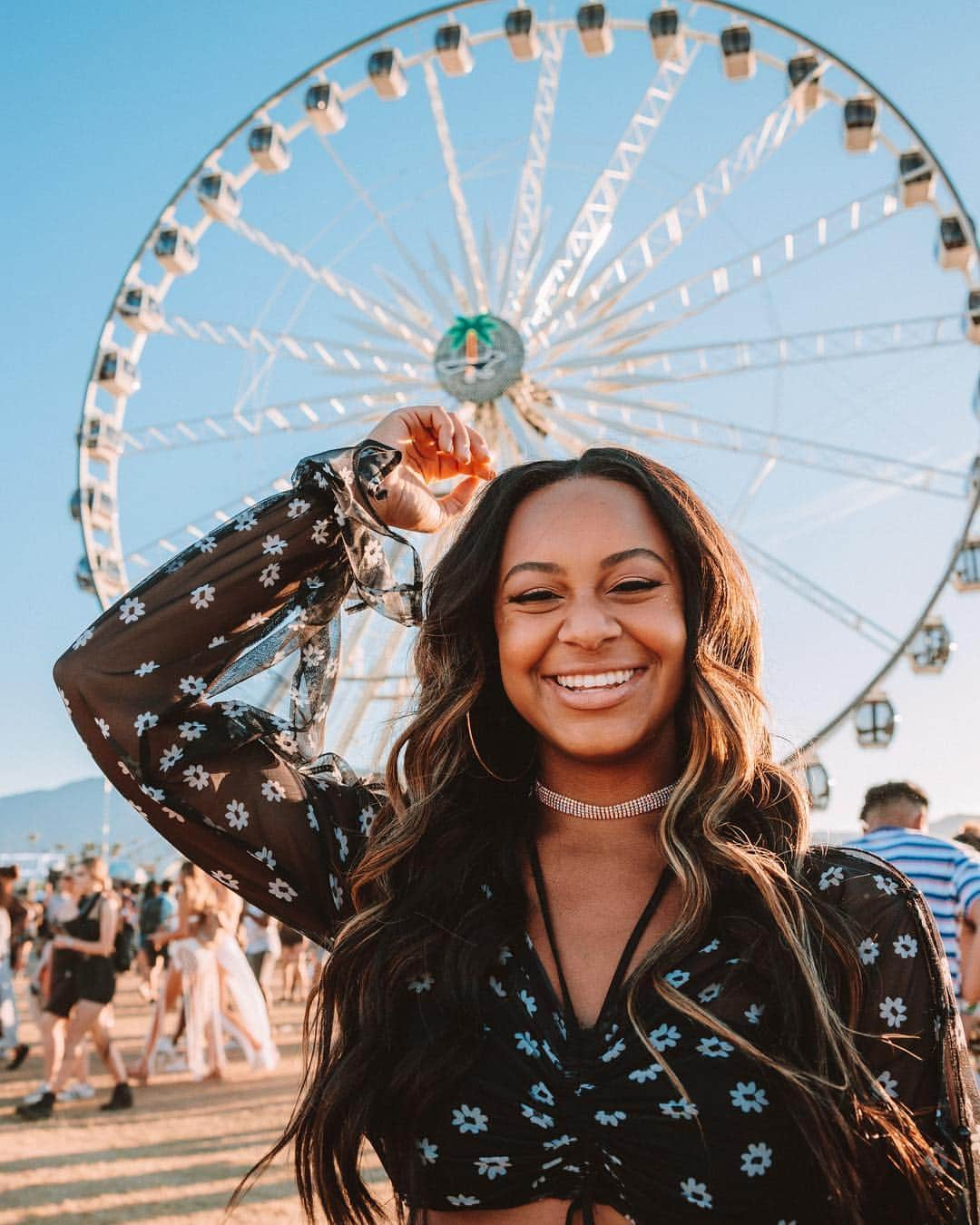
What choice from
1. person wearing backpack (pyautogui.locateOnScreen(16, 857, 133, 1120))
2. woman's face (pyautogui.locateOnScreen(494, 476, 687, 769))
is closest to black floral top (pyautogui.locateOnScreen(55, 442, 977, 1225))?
woman's face (pyautogui.locateOnScreen(494, 476, 687, 769))

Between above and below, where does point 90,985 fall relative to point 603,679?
below

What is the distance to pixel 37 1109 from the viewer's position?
874 cm

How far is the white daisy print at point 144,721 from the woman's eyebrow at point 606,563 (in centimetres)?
61

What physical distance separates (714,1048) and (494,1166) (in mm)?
327

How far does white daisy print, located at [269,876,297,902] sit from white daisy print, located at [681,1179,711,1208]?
747 mm

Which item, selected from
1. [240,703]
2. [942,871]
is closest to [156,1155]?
[942,871]

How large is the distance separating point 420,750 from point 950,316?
47.6ft

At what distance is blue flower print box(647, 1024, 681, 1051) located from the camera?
1633 mm

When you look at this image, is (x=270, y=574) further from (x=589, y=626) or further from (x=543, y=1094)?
(x=543, y=1094)

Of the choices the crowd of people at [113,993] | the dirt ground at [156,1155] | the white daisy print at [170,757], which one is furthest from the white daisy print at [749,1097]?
the crowd of people at [113,993]

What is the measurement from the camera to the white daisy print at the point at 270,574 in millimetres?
2084

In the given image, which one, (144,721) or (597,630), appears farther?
(144,721)

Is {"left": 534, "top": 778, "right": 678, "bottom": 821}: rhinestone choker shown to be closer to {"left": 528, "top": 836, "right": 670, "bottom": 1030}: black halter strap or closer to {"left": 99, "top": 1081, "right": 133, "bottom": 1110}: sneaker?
{"left": 528, "top": 836, "right": 670, "bottom": 1030}: black halter strap

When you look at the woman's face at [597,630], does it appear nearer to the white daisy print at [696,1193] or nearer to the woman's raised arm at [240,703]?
the woman's raised arm at [240,703]
